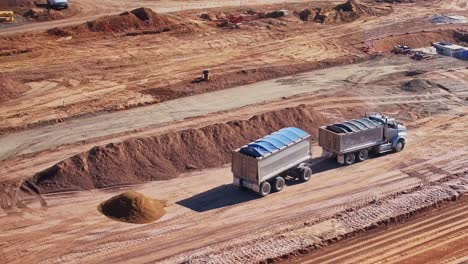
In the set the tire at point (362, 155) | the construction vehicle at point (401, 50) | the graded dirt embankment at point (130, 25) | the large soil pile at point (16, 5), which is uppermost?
the large soil pile at point (16, 5)

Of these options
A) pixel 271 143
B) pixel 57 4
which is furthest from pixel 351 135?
pixel 57 4

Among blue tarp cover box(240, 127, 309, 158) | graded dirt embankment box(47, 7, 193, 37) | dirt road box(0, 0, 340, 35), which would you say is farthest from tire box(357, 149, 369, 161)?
dirt road box(0, 0, 340, 35)

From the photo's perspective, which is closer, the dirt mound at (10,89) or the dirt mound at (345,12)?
the dirt mound at (10,89)

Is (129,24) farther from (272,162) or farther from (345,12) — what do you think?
(272,162)

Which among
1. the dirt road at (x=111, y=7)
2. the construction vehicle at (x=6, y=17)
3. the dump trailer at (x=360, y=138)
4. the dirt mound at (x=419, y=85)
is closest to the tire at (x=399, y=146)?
the dump trailer at (x=360, y=138)

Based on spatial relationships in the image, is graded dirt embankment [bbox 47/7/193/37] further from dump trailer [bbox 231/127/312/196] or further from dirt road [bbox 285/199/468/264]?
dirt road [bbox 285/199/468/264]

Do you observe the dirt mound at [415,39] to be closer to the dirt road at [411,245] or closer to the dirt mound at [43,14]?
the dirt mound at [43,14]
